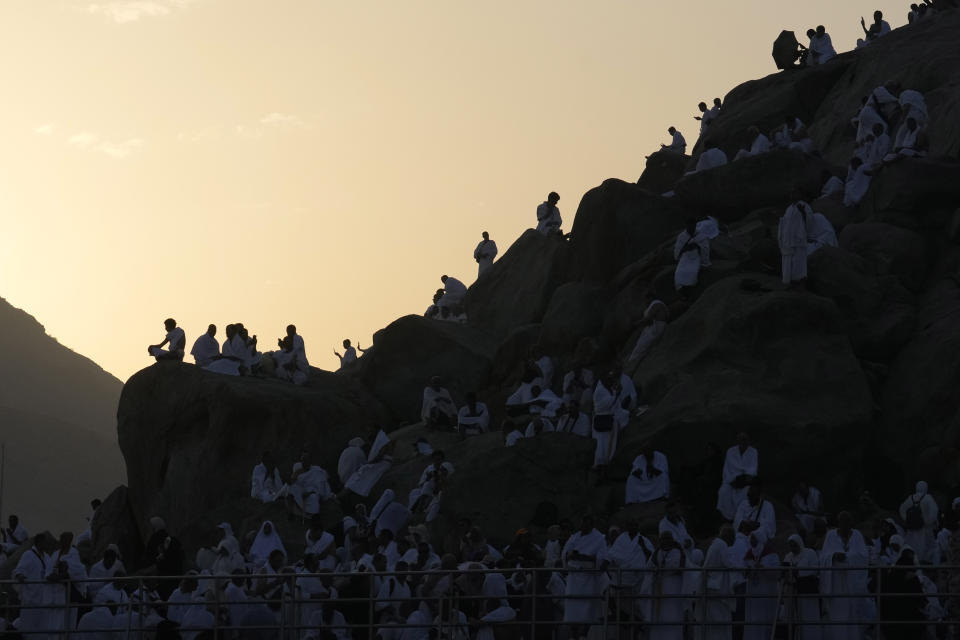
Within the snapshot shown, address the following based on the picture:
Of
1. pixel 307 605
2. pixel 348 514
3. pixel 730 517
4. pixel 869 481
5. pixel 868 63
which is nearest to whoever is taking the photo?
pixel 307 605

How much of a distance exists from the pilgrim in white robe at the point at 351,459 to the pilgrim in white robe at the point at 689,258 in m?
7.20

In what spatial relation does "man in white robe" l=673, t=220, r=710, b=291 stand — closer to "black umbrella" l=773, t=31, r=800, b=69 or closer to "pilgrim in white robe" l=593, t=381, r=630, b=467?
"pilgrim in white robe" l=593, t=381, r=630, b=467

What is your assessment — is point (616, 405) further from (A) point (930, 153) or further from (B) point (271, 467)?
(A) point (930, 153)

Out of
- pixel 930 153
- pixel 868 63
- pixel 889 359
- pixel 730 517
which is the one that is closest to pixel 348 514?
pixel 730 517

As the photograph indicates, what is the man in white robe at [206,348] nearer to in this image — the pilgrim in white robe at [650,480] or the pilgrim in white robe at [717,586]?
the pilgrim in white robe at [650,480]

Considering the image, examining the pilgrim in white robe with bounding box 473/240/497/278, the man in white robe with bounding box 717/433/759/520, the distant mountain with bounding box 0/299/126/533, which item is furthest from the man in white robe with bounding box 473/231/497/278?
the distant mountain with bounding box 0/299/126/533

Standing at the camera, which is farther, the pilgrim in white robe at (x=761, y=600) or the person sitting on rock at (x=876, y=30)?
the person sitting on rock at (x=876, y=30)

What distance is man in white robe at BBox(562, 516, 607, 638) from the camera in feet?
71.4

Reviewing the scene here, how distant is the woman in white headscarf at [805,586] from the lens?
20.8 m

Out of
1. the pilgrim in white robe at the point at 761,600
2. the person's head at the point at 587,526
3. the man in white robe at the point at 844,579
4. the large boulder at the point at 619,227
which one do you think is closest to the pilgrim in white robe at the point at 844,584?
the man in white robe at the point at 844,579

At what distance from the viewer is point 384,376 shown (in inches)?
1448

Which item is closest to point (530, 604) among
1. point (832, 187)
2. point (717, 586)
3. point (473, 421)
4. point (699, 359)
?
point (717, 586)

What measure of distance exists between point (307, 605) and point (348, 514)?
7448 mm

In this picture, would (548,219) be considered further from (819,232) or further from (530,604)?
(530,604)
